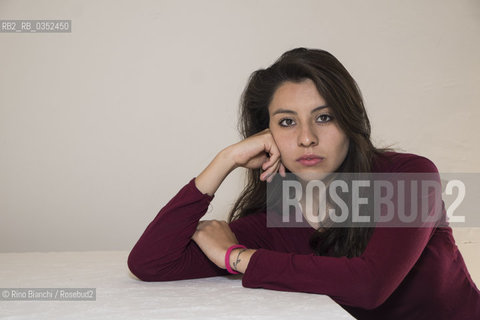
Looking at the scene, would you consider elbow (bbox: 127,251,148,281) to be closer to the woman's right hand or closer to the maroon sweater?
the maroon sweater

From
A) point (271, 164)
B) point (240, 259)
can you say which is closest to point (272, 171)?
point (271, 164)

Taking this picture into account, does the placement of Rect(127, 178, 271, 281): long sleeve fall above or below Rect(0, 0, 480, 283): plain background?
below

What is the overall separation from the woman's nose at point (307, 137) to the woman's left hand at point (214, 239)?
35 centimetres

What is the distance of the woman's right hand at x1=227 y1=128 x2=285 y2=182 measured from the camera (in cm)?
162

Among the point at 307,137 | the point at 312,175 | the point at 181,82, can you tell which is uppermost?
the point at 181,82

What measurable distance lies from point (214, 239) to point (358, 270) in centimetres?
46

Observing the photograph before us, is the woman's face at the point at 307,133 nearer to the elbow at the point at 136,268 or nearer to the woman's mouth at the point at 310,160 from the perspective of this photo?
the woman's mouth at the point at 310,160

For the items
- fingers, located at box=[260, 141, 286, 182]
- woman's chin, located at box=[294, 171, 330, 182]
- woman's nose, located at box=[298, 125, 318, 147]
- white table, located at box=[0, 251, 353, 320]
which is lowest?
white table, located at box=[0, 251, 353, 320]

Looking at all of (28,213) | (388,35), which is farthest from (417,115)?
(28,213)

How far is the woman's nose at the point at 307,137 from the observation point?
152cm

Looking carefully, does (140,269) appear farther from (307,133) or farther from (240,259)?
(307,133)

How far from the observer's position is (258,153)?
1.68 metres

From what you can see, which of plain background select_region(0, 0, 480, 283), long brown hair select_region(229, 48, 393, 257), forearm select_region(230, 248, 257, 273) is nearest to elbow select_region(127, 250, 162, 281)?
forearm select_region(230, 248, 257, 273)

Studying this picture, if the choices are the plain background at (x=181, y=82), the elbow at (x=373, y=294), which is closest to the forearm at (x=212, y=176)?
the elbow at (x=373, y=294)
